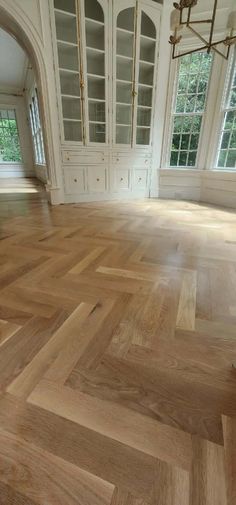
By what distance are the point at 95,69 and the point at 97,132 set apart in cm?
93

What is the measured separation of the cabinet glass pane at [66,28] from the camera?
340 centimetres

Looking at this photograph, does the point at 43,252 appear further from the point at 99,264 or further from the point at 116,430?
the point at 116,430

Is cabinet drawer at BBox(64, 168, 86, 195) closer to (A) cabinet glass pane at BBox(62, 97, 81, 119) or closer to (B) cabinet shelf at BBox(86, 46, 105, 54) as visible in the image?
(A) cabinet glass pane at BBox(62, 97, 81, 119)

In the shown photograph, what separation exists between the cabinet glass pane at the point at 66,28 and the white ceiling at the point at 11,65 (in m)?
1.96

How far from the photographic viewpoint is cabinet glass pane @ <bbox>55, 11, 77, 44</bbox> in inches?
134

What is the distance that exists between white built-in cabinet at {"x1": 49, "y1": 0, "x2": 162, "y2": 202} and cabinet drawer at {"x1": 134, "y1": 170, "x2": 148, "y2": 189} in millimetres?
19

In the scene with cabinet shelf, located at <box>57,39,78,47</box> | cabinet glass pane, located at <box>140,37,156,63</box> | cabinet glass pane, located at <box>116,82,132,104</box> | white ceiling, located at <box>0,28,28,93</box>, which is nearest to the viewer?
cabinet shelf, located at <box>57,39,78,47</box>

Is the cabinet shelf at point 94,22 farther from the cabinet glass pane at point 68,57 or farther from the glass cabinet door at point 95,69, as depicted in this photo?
the cabinet glass pane at point 68,57

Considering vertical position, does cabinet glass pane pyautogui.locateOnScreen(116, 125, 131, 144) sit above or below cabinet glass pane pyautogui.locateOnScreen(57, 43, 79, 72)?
below

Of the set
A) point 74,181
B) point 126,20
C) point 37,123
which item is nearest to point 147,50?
point 126,20

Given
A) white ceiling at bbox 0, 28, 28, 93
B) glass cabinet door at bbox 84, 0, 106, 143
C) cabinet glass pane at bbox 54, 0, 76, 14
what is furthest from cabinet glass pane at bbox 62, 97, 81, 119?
white ceiling at bbox 0, 28, 28, 93

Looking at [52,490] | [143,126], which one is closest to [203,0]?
[143,126]

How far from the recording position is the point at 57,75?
3.51 metres

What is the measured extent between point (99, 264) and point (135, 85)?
377cm
